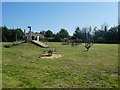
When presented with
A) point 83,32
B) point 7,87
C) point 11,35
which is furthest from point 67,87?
point 83,32

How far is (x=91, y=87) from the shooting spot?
8602 millimetres

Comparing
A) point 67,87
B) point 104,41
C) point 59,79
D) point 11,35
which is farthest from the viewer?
point 104,41

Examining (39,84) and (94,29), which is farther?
(94,29)

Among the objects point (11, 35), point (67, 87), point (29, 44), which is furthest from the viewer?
point (11, 35)

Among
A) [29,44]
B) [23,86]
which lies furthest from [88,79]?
[29,44]

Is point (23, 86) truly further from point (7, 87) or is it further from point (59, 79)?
point (59, 79)

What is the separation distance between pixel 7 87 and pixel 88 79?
12.1 feet

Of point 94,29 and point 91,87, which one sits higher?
point 94,29

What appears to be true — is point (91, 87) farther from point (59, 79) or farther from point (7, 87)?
point (7, 87)

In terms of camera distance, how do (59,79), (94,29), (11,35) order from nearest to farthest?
(59,79), (11,35), (94,29)

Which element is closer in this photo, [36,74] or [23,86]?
[23,86]

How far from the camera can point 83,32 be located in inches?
3782

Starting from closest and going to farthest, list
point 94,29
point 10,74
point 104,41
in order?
point 10,74
point 104,41
point 94,29

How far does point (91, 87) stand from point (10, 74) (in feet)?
12.5
